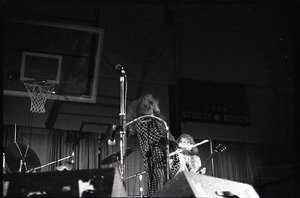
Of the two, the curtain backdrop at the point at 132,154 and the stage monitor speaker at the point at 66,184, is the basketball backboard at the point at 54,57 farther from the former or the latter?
the stage monitor speaker at the point at 66,184

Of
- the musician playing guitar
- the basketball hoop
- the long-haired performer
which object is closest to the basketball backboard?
the basketball hoop

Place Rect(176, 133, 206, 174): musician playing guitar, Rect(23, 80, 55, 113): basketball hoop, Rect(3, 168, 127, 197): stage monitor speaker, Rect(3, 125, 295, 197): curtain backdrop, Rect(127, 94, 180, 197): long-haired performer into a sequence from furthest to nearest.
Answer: Rect(3, 125, 295, 197): curtain backdrop < Rect(23, 80, 55, 113): basketball hoop < Rect(176, 133, 206, 174): musician playing guitar < Rect(127, 94, 180, 197): long-haired performer < Rect(3, 168, 127, 197): stage monitor speaker

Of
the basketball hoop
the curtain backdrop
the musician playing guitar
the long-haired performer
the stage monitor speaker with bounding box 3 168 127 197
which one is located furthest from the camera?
the curtain backdrop

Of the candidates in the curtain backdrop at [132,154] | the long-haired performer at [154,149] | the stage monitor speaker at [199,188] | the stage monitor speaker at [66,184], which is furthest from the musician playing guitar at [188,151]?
the stage monitor speaker at [66,184]

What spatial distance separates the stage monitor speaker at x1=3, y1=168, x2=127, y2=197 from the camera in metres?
1.95

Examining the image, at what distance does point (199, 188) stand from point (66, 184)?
688mm

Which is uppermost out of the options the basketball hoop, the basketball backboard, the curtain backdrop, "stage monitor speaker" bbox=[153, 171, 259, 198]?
the basketball backboard

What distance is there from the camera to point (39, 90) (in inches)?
277

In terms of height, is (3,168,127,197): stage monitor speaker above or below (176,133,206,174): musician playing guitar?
below

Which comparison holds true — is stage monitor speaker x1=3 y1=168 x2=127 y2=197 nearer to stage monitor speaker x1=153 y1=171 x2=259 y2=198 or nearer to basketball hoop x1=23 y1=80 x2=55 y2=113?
stage monitor speaker x1=153 y1=171 x2=259 y2=198

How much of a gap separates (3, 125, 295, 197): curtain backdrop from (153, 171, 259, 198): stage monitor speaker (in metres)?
5.51

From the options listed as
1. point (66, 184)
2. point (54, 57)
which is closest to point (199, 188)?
point (66, 184)

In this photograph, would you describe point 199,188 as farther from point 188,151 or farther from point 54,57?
point 54,57

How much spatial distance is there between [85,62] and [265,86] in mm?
4650
